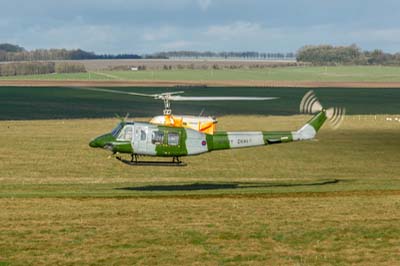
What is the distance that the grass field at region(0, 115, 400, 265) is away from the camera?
20.2 meters

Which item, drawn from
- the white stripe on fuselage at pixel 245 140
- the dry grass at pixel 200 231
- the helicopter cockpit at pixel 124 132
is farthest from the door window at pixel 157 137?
the dry grass at pixel 200 231

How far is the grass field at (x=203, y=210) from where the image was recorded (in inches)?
795

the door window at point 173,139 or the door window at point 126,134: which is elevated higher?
the door window at point 126,134

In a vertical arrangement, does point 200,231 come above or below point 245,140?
below

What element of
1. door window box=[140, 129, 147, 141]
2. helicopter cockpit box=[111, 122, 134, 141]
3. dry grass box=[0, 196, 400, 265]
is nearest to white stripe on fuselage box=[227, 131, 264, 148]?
door window box=[140, 129, 147, 141]

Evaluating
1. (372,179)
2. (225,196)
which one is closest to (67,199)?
(225,196)

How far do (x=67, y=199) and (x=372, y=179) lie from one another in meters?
16.7

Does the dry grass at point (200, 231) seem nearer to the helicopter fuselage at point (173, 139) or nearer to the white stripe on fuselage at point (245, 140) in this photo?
the helicopter fuselage at point (173, 139)

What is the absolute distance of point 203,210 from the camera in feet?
86.1

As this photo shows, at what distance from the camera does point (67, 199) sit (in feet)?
94.4

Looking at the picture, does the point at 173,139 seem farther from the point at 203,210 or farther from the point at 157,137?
the point at 203,210

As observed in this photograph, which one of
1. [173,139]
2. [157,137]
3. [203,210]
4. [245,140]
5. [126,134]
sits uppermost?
[126,134]

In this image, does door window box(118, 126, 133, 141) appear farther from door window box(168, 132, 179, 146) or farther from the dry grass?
the dry grass

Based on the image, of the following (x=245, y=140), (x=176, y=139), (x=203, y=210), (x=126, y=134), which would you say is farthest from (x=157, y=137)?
(x=203, y=210)
